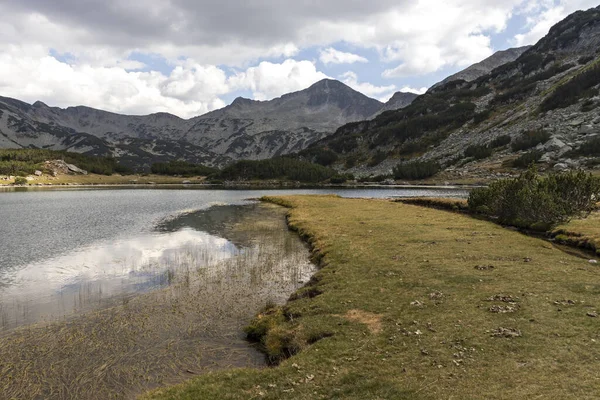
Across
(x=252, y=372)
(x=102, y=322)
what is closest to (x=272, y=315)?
(x=252, y=372)

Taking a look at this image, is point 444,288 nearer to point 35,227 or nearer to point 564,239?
point 564,239

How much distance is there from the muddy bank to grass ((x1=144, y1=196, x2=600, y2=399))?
211 centimetres

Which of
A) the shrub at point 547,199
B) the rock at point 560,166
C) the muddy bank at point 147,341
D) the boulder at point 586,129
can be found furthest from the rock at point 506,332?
the boulder at point 586,129

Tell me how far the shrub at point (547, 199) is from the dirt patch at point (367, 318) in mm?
33410

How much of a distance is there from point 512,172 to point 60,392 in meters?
211

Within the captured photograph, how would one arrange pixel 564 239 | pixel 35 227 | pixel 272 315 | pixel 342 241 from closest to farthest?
pixel 272 315 → pixel 564 239 → pixel 342 241 → pixel 35 227

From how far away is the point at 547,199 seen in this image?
41031mm

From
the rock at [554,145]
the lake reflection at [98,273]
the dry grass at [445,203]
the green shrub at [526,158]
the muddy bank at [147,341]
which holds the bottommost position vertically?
the lake reflection at [98,273]

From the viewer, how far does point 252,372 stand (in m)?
14.5

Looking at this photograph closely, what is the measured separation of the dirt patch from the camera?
55.8 feet

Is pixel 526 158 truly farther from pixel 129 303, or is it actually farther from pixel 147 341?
pixel 147 341

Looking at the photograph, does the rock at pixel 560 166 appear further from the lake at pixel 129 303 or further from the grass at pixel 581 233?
the lake at pixel 129 303

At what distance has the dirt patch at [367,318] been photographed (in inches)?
669

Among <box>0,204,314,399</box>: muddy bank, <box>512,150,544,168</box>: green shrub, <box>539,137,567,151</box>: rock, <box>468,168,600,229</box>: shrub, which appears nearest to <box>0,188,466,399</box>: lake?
<box>0,204,314,399</box>: muddy bank
